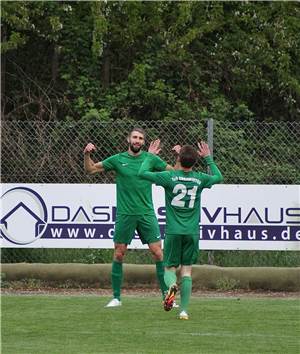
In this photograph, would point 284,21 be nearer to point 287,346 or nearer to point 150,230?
point 150,230

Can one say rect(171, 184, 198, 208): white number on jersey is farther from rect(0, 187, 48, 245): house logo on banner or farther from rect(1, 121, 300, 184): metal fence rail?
rect(0, 187, 48, 245): house logo on banner

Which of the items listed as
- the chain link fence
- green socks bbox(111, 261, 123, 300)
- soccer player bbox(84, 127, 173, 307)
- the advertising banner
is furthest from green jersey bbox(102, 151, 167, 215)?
the chain link fence

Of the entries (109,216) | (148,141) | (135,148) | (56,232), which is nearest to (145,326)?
(135,148)

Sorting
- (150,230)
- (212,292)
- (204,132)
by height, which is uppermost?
(204,132)

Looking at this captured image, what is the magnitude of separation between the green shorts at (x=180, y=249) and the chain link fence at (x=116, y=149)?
3.82 metres

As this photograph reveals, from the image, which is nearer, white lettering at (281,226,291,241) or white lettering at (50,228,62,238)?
white lettering at (281,226,291,241)

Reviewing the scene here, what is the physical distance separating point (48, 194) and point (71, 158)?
0.75 meters

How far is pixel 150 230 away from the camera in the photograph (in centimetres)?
1198

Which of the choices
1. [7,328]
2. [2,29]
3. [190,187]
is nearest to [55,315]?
[7,328]

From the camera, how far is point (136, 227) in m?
12.1

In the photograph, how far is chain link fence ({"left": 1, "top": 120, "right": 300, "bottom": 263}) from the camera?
1454 cm

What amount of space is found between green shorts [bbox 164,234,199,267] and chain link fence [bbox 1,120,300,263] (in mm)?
3816

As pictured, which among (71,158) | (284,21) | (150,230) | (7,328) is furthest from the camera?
(284,21)

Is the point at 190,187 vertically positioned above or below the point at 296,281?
above
